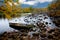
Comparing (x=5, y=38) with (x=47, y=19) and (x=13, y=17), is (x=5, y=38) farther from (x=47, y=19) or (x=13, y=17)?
(x=47, y=19)

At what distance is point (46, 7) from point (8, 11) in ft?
2.70

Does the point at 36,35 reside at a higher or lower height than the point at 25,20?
lower

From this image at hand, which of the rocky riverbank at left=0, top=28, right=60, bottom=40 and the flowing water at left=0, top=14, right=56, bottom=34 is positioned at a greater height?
the flowing water at left=0, top=14, right=56, bottom=34

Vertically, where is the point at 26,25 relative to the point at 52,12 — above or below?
below

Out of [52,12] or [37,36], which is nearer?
[37,36]

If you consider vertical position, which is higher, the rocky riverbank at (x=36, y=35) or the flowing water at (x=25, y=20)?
the flowing water at (x=25, y=20)

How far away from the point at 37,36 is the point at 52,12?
0.64 meters

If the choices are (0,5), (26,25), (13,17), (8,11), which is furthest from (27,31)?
(0,5)

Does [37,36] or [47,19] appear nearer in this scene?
[37,36]

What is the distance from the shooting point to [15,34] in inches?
101

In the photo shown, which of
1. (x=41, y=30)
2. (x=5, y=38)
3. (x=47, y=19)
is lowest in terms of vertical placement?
(x=5, y=38)

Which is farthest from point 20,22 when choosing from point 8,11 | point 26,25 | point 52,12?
point 52,12

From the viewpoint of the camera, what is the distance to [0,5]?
8.60ft

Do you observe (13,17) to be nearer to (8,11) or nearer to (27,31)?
(8,11)
